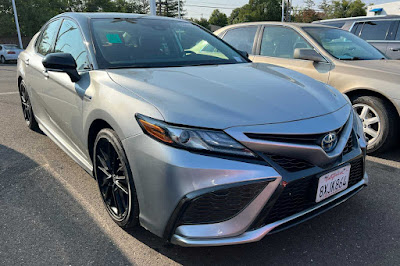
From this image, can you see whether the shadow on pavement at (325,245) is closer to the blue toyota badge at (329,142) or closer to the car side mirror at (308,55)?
the blue toyota badge at (329,142)

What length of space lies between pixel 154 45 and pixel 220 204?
1.64 metres

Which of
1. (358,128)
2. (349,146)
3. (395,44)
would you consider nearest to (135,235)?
(349,146)

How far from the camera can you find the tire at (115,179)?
1.88 m

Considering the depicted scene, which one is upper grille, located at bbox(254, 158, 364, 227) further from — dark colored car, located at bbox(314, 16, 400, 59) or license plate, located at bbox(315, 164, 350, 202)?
dark colored car, located at bbox(314, 16, 400, 59)

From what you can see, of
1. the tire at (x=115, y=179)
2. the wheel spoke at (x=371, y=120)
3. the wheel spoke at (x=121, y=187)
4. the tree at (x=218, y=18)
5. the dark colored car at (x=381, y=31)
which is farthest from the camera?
the tree at (x=218, y=18)

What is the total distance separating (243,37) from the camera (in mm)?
4992

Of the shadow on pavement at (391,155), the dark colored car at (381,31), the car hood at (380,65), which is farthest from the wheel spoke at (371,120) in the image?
the dark colored car at (381,31)

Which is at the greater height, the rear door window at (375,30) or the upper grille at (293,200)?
the rear door window at (375,30)

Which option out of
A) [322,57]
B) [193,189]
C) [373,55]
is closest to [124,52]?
[193,189]

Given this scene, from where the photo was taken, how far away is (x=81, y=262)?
187 centimetres

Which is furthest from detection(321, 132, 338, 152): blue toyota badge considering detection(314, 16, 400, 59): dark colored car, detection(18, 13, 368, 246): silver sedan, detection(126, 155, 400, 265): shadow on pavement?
detection(314, 16, 400, 59): dark colored car

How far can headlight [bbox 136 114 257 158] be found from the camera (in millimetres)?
1603

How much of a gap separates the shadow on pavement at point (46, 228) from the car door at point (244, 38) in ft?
10.8

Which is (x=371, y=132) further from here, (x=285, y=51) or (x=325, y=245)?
(x=325, y=245)
